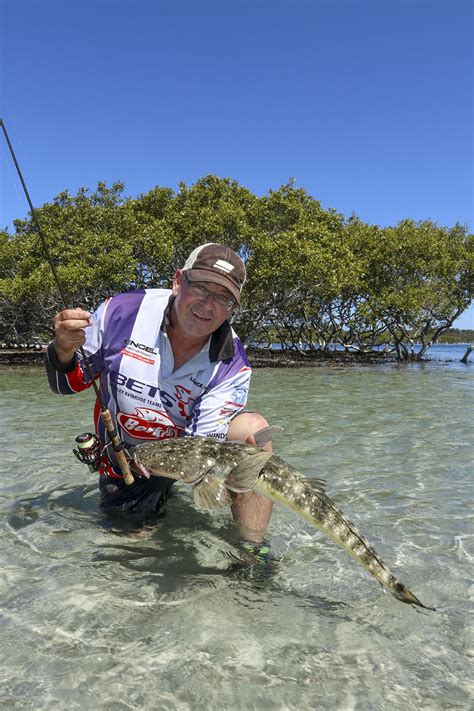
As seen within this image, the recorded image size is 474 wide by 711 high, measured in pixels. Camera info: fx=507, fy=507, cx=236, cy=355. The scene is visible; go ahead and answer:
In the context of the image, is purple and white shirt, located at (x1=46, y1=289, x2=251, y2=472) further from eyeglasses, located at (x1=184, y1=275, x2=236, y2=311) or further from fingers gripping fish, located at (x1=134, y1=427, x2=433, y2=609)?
fingers gripping fish, located at (x1=134, y1=427, x2=433, y2=609)

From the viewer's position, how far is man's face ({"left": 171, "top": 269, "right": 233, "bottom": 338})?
14.6 ft

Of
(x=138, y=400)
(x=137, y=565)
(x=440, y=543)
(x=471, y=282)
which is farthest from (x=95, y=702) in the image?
(x=471, y=282)

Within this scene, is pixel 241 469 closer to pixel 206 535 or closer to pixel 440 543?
pixel 206 535

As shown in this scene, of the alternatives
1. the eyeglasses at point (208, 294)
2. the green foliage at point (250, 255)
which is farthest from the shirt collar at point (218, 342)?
the green foliage at point (250, 255)

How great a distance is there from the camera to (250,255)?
1374 inches

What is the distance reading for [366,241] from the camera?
134 ft

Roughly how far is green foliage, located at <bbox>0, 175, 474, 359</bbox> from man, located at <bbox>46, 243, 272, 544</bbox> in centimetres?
2590

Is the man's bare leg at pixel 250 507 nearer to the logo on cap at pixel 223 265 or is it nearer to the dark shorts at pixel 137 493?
the dark shorts at pixel 137 493

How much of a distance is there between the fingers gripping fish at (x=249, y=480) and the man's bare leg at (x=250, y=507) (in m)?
0.53

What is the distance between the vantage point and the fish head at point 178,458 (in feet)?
13.2

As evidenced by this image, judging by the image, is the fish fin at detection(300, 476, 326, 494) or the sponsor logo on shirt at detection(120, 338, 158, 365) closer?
the fish fin at detection(300, 476, 326, 494)

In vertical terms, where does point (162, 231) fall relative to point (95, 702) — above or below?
above

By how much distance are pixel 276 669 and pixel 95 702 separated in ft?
3.54

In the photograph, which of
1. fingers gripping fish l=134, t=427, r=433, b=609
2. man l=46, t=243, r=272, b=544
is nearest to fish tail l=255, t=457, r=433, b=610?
fingers gripping fish l=134, t=427, r=433, b=609
